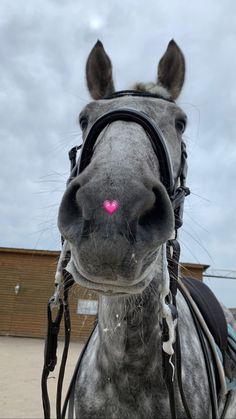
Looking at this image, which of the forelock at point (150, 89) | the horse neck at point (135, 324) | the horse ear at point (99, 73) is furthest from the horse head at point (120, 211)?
the horse ear at point (99, 73)

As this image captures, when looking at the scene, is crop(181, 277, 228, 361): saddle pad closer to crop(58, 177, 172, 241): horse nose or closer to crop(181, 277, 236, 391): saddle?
crop(181, 277, 236, 391): saddle

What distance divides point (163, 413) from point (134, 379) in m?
0.24

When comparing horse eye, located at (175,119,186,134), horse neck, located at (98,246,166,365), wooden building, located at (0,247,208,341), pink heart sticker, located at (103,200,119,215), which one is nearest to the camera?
pink heart sticker, located at (103,200,119,215)

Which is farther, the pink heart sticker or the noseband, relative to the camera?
the noseband

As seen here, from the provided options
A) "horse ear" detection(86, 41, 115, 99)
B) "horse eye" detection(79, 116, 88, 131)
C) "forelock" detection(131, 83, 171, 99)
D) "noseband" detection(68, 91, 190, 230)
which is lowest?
"noseband" detection(68, 91, 190, 230)

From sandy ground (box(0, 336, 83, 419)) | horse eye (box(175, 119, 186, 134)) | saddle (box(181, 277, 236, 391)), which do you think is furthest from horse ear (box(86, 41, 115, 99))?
sandy ground (box(0, 336, 83, 419))

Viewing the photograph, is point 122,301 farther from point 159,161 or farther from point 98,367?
point 159,161

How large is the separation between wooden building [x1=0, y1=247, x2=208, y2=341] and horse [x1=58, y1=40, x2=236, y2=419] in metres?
18.9

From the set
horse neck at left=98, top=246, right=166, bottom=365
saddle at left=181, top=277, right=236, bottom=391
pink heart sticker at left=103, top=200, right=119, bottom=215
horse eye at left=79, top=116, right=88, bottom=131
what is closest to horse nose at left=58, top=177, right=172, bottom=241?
pink heart sticker at left=103, top=200, right=119, bottom=215

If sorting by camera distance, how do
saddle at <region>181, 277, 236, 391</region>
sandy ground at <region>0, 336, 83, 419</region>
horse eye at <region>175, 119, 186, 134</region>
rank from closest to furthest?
horse eye at <region>175, 119, 186, 134</region>
saddle at <region>181, 277, 236, 391</region>
sandy ground at <region>0, 336, 83, 419</region>

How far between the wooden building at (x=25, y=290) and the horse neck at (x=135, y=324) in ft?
62.9

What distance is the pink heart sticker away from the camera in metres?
Answer: 1.37

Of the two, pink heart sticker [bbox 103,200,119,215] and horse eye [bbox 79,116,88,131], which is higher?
horse eye [bbox 79,116,88,131]

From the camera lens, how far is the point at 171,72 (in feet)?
9.91
